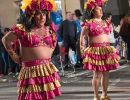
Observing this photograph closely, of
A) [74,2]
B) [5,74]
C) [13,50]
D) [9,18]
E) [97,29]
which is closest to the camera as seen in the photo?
[13,50]

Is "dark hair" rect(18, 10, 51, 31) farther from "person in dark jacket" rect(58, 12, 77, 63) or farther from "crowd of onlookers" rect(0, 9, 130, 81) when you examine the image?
"person in dark jacket" rect(58, 12, 77, 63)

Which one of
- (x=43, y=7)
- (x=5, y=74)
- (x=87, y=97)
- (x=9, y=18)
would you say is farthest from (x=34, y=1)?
(x=9, y=18)

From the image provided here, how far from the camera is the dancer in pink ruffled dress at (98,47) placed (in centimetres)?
957

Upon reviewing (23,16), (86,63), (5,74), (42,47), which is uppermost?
(23,16)

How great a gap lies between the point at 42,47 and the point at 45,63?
221 millimetres

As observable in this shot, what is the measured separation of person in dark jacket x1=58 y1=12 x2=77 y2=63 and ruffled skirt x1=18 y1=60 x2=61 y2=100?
30.4ft

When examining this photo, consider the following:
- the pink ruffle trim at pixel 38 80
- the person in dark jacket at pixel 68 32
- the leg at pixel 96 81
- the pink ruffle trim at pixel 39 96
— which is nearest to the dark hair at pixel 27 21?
the pink ruffle trim at pixel 38 80

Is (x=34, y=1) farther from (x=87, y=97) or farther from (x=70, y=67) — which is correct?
(x=70, y=67)

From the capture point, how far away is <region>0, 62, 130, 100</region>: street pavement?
1102 centimetres

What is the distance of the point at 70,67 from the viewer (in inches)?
661

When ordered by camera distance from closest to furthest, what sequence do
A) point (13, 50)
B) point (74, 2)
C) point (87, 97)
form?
point (13, 50) → point (87, 97) → point (74, 2)

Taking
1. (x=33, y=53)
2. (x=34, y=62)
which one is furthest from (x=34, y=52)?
(x=34, y=62)

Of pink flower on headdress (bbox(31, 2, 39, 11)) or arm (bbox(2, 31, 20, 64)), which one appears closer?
arm (bbox(2, 31, 20, 64))

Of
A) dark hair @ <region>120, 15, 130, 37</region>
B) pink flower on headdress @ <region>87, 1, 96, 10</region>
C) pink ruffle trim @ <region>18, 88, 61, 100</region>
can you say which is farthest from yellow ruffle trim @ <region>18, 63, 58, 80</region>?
dark hair @ <region>120, 15, 130, 37</region>
